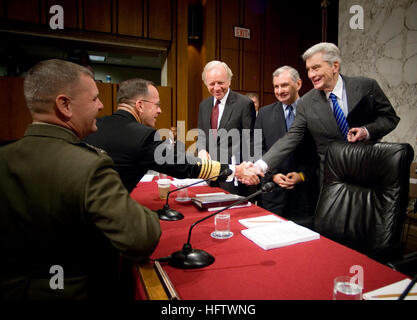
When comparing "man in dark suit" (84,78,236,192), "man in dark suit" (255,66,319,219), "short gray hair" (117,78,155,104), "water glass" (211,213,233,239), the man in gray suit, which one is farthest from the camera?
"man in dark suit" (255,66,319,219)

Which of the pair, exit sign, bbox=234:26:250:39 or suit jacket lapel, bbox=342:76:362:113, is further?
exit sign, bbox=234:26:250:39

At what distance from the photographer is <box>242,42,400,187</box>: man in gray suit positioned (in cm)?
214

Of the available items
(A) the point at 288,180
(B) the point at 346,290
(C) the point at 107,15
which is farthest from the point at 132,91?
(C) the point at 107,15

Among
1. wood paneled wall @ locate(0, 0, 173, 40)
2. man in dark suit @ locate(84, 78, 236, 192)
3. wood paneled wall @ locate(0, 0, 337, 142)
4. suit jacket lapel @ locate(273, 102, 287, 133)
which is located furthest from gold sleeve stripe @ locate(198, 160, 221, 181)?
wood paneled wall @ locate(0, 0, 173, 40)

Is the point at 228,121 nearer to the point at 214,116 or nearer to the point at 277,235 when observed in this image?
the point at 214,116

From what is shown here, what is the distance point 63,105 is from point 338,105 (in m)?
1.94

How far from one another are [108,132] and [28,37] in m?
4.48

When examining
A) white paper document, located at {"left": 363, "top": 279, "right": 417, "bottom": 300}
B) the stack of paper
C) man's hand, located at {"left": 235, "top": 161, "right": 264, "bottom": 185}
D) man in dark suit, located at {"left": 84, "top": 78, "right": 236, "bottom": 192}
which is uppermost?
man in dark suit, located at {"left": 84, "top": 78, "right": 236, "bottom": 192}

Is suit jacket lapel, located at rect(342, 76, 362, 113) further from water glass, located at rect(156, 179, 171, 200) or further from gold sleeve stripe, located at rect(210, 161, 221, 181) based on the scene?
water glass, located at rect(156, 179, 171, 200)

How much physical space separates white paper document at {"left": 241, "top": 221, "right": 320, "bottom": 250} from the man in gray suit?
94cm

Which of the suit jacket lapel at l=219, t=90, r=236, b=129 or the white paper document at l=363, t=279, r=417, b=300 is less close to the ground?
the suit jacket lapel at l=219, t=90, r=236, b=129

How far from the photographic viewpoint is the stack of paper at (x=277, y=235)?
126cm

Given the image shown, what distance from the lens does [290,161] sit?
8.87ft

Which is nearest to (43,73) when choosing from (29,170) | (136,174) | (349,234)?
(29,170)
